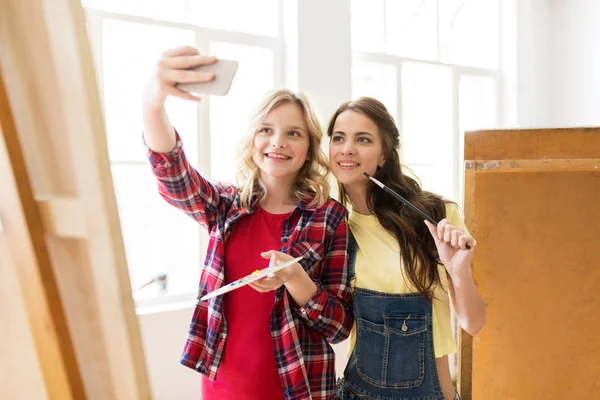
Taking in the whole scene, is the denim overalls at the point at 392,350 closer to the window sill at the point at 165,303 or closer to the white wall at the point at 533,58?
the window sill at the point at 165,303

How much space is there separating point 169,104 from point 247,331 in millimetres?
1780

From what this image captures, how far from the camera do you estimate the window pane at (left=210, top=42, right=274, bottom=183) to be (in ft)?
9.09

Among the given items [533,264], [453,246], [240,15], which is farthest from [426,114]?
[453,246]

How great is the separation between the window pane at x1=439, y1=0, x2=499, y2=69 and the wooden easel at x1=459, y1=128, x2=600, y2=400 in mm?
2934

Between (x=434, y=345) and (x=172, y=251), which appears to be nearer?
(x=434, y=345)

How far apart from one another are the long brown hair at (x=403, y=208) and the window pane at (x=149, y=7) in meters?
1.53

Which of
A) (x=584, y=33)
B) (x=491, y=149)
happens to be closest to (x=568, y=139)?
(x=491, y=149)

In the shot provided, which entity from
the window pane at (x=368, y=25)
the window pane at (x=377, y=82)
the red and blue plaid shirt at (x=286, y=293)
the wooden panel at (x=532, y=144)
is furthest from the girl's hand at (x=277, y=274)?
the window pane at (x=368, y=25)

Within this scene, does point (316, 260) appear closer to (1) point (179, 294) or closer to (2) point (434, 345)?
(2) point (434, 345)

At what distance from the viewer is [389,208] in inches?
54.5

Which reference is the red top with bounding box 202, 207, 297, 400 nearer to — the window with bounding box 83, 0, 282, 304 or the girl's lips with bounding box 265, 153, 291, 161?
the girl's lips with bounding box 265, 153, 291, 161

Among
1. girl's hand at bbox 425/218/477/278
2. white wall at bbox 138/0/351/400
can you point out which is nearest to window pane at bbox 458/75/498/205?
white wall at bbox 138/0/351/400

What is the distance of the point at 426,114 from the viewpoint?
397 cm

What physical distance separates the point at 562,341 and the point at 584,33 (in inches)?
140
